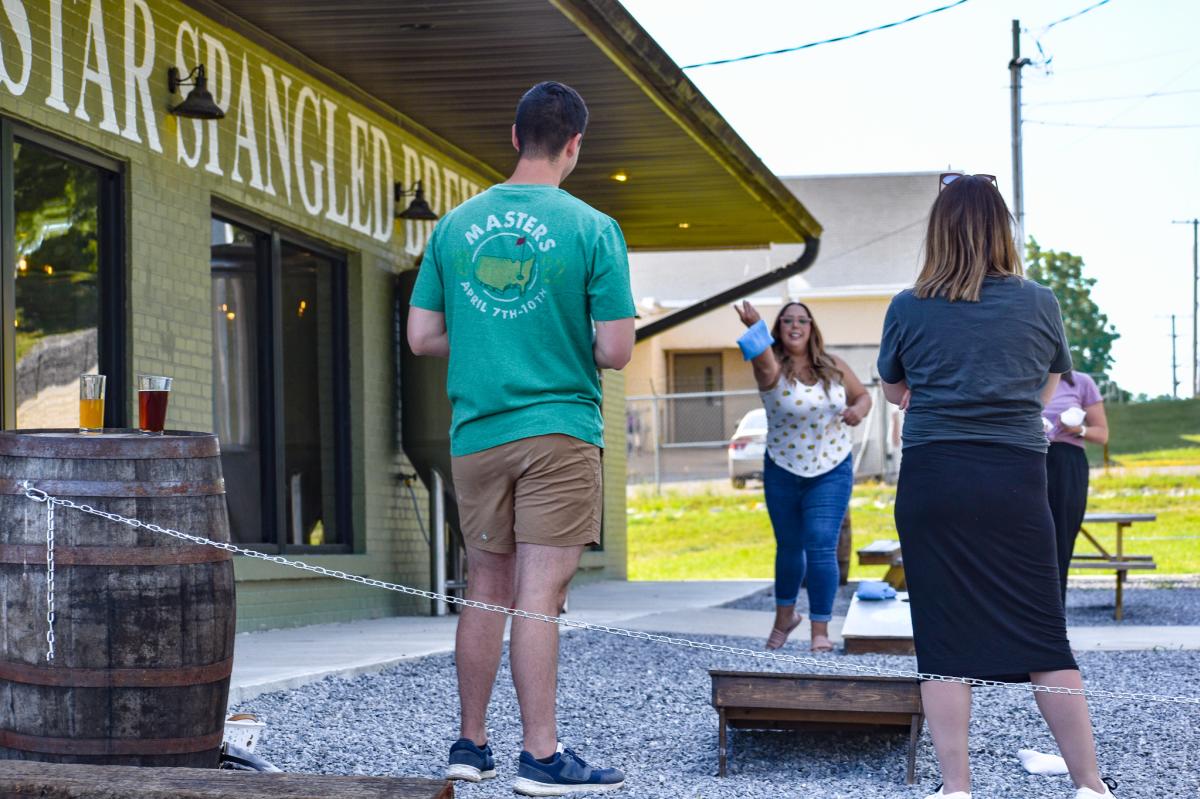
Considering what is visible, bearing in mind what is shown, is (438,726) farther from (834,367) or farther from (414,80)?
(414,80)

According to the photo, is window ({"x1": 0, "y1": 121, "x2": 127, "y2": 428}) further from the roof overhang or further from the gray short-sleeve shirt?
the gray short-sleeve shirt

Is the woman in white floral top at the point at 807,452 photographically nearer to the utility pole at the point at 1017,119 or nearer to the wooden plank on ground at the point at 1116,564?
the wooden plank on ground at the point at 1116,564

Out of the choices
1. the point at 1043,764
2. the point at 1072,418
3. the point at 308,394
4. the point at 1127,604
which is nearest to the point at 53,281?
the point at 308,394

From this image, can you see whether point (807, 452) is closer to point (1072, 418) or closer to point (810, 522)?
point (810, 522)

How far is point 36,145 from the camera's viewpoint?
21.9 feet

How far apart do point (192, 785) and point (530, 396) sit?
1.42 meters

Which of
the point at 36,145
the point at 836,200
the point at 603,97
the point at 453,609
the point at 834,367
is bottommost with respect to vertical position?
the point at 453,609

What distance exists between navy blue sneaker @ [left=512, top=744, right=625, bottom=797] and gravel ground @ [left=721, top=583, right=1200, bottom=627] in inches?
263

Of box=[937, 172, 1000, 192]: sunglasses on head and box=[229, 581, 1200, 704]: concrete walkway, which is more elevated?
box=[937, 172, 1000, 192]: sunglasses on head

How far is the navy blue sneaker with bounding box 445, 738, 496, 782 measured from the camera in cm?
399

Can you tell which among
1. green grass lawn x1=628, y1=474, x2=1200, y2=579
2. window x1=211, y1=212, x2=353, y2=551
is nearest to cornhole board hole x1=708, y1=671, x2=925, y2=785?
window x1=211, y1=212, x2=353, y2=551

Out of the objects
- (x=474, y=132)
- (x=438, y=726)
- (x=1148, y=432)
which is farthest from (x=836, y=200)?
(x=438, y=726)

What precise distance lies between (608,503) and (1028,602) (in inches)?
463

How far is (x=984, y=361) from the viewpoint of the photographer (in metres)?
3.70
